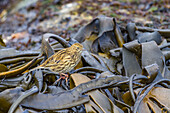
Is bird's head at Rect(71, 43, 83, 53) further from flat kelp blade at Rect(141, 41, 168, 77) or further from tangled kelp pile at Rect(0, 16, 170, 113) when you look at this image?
flat kelp blade at Rect(141, 41, 168, 77)

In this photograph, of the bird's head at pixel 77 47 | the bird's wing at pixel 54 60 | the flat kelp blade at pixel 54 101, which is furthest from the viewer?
the bird's head at pixel 77 47

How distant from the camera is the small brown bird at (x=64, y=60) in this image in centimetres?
223

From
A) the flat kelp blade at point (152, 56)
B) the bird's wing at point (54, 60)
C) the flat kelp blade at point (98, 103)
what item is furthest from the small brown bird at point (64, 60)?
the flat kelp blade at point (152, 56)

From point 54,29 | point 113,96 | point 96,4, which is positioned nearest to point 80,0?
point 96,4

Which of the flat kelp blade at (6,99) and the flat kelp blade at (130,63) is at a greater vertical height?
the flat kelp blade at (6,99)

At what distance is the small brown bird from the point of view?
7.30 feet

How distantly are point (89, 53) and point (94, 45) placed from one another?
25 cm

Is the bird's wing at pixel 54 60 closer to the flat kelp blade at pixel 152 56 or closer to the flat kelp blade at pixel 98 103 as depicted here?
the flat kelp blade at pixel 98 103

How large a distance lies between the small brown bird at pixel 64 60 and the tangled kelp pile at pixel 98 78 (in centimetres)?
6

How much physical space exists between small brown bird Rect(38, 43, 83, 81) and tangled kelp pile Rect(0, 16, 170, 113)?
2.5 inches

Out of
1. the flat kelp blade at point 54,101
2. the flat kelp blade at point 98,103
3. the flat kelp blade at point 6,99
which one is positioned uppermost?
the flat kelp blade at point 6,99

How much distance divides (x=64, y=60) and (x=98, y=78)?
0.71 meters

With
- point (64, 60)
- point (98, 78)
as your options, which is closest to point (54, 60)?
point (64, 60)

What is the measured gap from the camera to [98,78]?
1811mm
